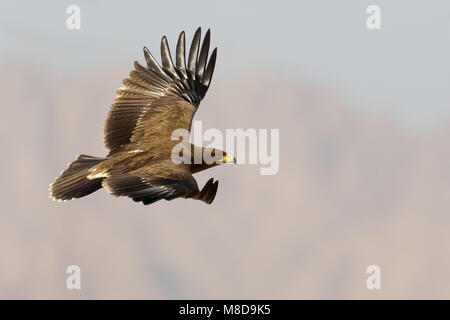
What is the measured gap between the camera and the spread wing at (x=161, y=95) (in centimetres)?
1841

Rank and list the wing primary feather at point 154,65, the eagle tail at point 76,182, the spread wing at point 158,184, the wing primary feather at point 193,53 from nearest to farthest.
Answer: the spread wing at point 158,184 < the eagle tail at point 76,182 < the wing primary feather at point 193,53 < the wing primary feather at point 154,65

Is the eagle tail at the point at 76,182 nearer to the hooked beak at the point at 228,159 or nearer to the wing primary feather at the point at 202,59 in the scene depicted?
the hooked beak at the point at 228,159

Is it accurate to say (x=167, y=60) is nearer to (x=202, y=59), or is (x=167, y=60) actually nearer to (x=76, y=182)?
(x=202, y=59)

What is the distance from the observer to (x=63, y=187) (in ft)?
56.2

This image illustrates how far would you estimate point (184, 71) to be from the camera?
19766 mm

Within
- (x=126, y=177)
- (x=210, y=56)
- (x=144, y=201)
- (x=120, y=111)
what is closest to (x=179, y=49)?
(x=210, y=56)

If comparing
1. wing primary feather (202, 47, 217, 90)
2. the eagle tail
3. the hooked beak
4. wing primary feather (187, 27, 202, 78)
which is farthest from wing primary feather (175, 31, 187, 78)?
the eagle tail

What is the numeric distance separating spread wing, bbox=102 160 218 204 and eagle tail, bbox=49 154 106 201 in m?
0.78

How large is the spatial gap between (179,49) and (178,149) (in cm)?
331

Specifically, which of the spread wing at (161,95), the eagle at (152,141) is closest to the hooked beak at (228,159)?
the eagle at (152,141)

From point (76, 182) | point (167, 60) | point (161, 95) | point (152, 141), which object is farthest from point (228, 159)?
point (167, 60)

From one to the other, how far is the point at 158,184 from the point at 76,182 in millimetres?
2551

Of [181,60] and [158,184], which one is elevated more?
[181,60]
